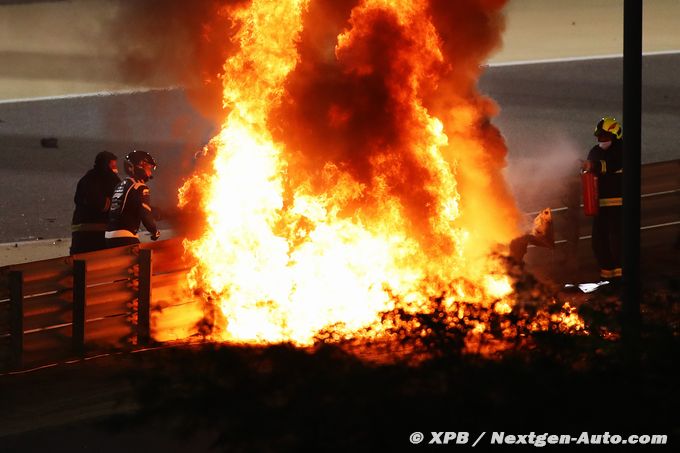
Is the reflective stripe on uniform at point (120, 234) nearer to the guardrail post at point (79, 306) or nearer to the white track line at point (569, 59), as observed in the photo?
the guardrail post at point (79, 306)

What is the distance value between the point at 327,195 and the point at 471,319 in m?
3.63

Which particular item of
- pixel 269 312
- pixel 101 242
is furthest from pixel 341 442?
pixel 101 242

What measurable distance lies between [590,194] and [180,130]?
951 centimetres

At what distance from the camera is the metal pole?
23.7 feet

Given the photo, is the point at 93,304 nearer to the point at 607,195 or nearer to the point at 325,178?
the point at 325,178

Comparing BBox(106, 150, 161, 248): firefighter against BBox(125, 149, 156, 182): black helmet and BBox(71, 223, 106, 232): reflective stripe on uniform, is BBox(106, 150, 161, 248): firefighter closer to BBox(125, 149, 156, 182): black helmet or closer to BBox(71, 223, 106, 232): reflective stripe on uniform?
BBox(125, 149, 156, 182): black helmet

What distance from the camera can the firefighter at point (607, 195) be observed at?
12.0m

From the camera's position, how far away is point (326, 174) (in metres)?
9.49

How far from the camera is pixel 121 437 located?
6750 mm

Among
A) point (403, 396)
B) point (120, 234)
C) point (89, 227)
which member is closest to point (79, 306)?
point (120, 234)

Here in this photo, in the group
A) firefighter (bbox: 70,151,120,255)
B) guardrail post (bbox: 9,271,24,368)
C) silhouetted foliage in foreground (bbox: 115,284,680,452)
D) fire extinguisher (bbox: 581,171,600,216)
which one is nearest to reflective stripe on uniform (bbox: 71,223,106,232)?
firefighter (bbox: 70,151,120,255)

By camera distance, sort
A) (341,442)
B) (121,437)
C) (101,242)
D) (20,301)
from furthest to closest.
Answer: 1. (101,242)
2. (20,301)
3. (121,437)
4. (341,442)

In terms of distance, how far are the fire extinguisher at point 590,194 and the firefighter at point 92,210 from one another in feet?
15.4

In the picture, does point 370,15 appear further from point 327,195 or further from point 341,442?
point 341,442
